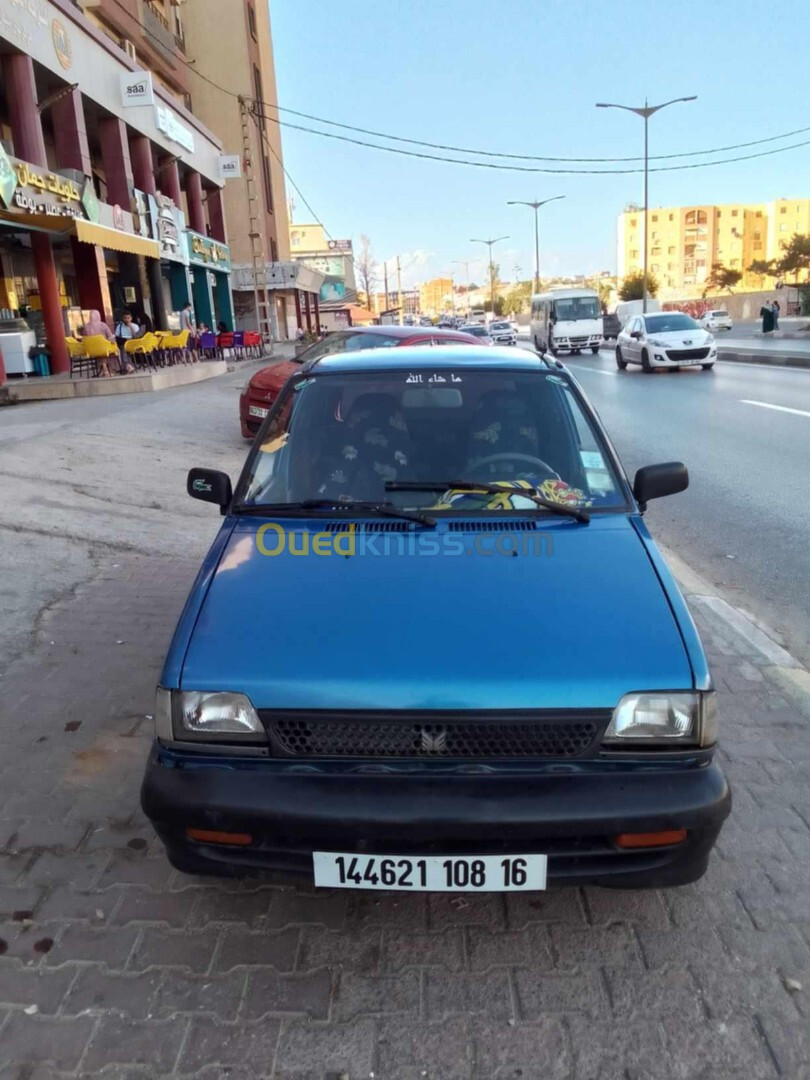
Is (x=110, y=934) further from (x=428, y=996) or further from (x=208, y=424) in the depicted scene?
(x=208, y=424)

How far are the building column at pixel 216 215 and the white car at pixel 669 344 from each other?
2216 centimetres

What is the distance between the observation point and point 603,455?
11.5ft

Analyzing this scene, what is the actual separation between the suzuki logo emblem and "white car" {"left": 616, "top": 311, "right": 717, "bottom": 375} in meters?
21.6

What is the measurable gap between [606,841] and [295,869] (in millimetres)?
850

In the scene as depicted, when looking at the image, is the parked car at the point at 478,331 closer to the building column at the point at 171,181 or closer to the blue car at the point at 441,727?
the blue car at the point at 441,727

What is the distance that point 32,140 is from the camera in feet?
60.1

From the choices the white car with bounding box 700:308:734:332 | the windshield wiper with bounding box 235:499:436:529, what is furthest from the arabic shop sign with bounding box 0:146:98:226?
the white car with bounding box 700:308:734:332

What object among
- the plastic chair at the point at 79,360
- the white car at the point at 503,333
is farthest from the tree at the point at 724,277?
the plastic chair at the point at 79,360

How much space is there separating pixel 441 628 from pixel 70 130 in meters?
22.1

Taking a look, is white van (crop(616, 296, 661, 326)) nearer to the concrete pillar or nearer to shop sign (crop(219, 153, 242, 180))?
shop sign (crop(219, 153, 242, 180))

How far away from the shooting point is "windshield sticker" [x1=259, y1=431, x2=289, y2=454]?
3645mm

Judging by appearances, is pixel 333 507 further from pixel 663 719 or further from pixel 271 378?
pixel 271 378

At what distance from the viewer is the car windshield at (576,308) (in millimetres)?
33719

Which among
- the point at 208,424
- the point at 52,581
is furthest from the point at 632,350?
the point at 52,581
